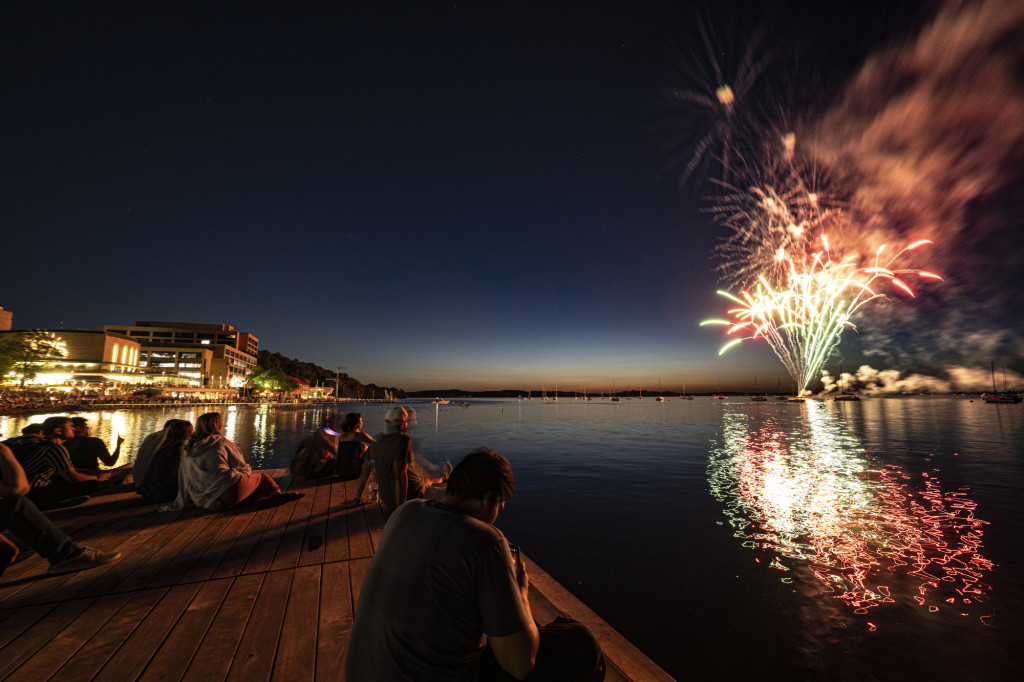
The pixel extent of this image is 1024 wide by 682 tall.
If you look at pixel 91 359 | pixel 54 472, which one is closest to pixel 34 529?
pixel 54 472

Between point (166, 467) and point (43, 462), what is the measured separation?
1.73 metres

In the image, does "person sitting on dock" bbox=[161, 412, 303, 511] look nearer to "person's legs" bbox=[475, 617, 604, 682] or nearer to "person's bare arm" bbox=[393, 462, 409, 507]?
"person's bare arm" bbox=[393, 462, 409, 507]

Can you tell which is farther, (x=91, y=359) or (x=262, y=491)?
(x=91, y=359)

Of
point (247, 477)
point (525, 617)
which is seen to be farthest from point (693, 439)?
point (525, 617)

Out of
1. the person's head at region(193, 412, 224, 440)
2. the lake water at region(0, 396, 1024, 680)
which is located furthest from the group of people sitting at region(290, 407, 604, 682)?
the person's head at region(193, 412, 224, 440)

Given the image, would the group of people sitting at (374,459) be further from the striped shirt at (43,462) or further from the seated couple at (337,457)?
the striped shirt at (43,462)

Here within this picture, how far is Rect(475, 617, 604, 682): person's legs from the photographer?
2.23 metres

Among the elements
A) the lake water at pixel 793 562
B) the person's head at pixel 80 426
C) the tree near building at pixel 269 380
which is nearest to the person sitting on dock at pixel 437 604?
the lake water at pixel 793 562

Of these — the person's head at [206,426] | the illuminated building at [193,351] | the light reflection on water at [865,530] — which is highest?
the illuminated building at [193,351]

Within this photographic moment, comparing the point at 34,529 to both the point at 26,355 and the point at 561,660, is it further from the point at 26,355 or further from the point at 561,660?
the point at 26,355

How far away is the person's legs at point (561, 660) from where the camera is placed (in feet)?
7.30

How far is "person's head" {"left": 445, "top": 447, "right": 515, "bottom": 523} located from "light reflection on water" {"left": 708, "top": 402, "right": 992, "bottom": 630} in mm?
7690

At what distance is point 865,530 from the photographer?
11.3 meters

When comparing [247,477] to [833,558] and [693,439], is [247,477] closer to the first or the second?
[833,558]
